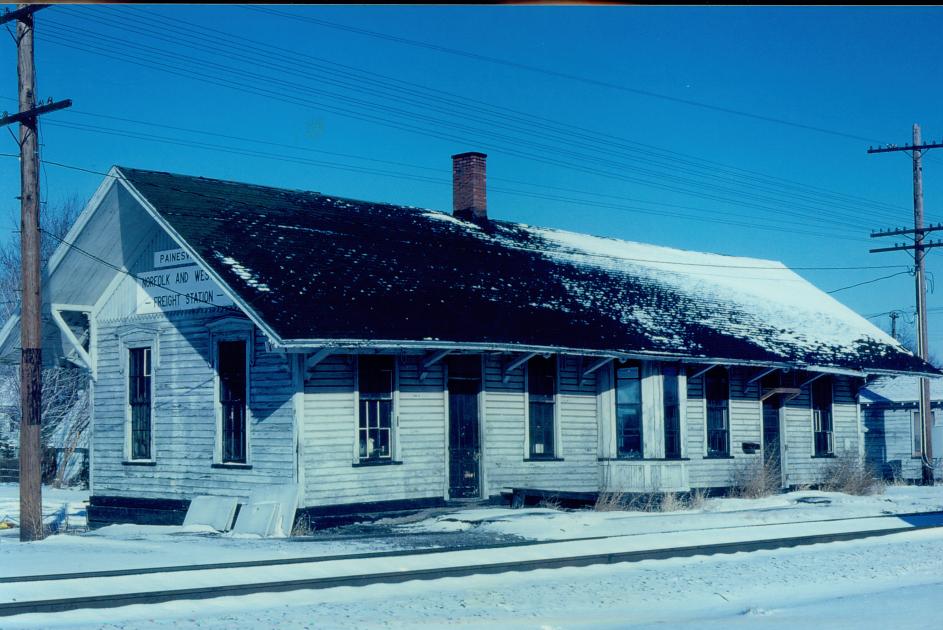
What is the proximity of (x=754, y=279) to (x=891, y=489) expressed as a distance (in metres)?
7.02

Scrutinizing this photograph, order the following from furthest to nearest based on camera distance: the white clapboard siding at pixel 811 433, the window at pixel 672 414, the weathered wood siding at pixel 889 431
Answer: the weathered wood siding at pixel 889 431, the white clapboard siding at pixel 811 433, the window at pixel 672 414

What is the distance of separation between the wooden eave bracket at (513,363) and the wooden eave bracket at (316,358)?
164 inches

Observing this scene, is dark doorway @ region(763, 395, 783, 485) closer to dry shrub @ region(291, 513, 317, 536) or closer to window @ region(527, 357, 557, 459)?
window @ region(527, 357, 557, 459)

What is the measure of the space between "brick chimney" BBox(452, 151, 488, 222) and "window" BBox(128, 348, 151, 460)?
29.0 ft

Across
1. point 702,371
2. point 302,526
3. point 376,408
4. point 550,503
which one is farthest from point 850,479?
point 302,526

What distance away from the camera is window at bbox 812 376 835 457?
27.6 m

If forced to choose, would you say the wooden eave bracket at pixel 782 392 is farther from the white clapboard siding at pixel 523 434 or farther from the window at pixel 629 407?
the white clapboard siding at pixel 523 434

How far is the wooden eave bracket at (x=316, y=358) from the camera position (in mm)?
16844

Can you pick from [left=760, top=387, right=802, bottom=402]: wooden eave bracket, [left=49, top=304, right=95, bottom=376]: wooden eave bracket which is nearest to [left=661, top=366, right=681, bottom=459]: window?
[left=760, top=387, right=802, bottom=402]: wooden eave bracket

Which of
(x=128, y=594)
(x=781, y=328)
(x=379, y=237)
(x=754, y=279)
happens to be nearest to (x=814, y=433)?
(x=781, y=328)

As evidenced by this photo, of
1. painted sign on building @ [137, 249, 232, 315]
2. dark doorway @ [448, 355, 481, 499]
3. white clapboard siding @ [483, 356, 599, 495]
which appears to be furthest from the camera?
white clapboard siding @ [483, 356, 599, 495]

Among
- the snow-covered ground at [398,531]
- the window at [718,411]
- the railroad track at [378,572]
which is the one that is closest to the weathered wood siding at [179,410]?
the snow-covered ground at [398,531]

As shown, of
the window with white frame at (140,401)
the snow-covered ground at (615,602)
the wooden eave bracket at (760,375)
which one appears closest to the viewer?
the snow-covered ground at (615,602)

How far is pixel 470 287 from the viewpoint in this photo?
21.0 m
